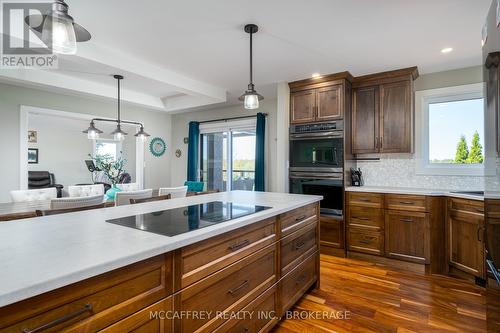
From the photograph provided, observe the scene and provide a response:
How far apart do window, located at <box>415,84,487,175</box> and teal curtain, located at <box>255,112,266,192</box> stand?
96.3 inches

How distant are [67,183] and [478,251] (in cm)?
1004

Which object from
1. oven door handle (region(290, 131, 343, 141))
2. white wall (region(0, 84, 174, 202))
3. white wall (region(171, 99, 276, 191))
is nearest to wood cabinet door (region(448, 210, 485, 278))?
oven door handle (region(290, 131, 343, 141))

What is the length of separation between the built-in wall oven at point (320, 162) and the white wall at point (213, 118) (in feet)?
3.45

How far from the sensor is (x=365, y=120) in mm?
3600

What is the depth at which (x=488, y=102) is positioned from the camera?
110cm

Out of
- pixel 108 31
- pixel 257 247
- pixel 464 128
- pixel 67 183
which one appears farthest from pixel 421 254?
pixel 67 183

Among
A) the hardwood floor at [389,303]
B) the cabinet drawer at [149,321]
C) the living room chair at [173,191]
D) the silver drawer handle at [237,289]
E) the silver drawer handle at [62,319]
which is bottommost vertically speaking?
the hardwood floor at [389,303]

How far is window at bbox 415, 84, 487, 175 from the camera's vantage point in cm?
315

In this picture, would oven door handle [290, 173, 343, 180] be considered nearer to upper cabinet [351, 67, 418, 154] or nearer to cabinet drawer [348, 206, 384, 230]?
cabinet drawer [348, 206, 384, 230]

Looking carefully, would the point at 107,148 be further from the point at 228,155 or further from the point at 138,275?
the point at 138,275

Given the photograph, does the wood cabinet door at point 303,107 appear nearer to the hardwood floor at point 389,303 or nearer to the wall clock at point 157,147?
the hardwood floor at point 389,303

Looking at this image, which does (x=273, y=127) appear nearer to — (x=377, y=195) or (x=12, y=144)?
(x=377, y=195)

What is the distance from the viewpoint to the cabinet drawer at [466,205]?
2.52 m

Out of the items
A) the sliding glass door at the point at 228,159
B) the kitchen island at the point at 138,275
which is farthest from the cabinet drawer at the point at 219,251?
the sliding glass door at the point at 228,159
